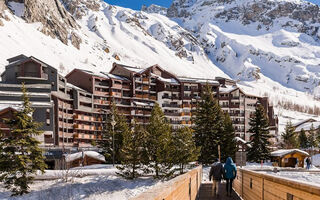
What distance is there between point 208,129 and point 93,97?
121ft

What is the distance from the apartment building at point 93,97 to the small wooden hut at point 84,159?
5.67 meters

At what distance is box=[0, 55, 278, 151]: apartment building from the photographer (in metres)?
70.6

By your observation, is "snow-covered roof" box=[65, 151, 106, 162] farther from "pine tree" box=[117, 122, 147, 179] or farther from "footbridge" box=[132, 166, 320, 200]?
"footbridge" box=[132, 166, 320, 200]

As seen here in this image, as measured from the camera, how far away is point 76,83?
9081 centimetres

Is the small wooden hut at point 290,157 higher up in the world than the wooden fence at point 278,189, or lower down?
lower down

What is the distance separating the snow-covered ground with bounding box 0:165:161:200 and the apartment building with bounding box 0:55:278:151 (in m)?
19.1

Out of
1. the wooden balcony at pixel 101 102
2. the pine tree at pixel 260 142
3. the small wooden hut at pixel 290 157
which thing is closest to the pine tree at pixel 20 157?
the pine tree at pixel 260 142

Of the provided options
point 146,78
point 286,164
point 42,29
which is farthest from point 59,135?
point 42,29

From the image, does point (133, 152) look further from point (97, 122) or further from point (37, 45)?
point (37, 45)

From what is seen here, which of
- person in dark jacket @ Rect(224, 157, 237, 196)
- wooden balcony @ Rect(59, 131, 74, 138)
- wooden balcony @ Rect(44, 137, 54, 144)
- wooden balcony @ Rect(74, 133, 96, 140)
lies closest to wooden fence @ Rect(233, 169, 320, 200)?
person in dark jacket @ Rect(224, 157, 237, 196)

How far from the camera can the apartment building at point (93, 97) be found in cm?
7062

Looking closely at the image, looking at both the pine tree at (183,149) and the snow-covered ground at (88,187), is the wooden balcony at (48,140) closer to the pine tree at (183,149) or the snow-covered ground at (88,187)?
the snow-covered ground at (88,187)

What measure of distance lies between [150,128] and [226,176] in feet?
88.6

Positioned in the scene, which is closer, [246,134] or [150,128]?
[150,128]
